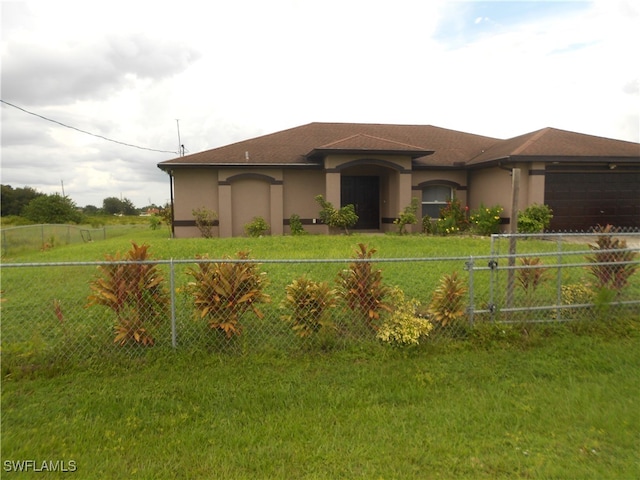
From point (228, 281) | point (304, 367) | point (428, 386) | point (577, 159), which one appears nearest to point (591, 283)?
point (428, 386)

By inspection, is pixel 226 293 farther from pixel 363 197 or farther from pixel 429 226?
pixel 363 197

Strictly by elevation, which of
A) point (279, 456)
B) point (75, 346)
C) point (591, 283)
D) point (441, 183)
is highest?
point (441, 183)

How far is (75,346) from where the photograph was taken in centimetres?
422

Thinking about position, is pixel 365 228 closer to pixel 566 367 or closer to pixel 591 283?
pixel 591 283

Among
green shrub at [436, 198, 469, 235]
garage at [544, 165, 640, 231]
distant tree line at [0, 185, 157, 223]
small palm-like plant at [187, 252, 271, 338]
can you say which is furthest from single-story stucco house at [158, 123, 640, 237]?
distant tree line at [0, 185, 157, 223]

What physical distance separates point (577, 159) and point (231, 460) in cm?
1479

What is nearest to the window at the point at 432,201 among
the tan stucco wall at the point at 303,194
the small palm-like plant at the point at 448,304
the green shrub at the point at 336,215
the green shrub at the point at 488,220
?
the green shrub at the point at 488,220

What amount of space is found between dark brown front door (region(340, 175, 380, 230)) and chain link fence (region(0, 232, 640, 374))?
449 inches

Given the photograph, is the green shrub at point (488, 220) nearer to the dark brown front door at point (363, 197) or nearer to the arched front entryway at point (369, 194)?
the arched front entryway at point (369, 194)

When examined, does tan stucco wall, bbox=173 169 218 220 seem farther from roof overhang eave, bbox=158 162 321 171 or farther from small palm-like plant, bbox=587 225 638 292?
small palm-like plant, bbox=587 225 638 292

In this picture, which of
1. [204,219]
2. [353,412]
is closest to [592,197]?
[204,219]

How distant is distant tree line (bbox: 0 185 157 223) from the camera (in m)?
32.6

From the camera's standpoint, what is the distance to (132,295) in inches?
172

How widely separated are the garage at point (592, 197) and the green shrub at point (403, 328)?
11.8 meters
